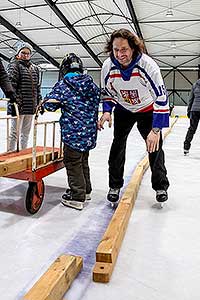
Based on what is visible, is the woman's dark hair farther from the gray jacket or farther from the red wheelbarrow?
the gray jacket

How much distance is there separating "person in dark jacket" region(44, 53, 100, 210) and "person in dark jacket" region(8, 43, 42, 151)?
1027 mm

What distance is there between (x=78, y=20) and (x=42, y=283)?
1409cm

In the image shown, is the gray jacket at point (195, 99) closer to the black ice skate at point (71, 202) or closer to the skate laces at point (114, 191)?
the skate laces at point (114, 191)

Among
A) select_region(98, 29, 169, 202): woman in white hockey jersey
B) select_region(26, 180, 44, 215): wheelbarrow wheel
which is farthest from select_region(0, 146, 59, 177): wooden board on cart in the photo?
select_region(98, 29, 169, 202): woman in white hockey jersey

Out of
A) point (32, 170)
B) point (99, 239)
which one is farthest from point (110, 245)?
point (32, 170)

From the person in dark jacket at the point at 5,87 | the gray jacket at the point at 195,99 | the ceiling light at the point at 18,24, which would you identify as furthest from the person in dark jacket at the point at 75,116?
the ceiling light at the point at 18,24

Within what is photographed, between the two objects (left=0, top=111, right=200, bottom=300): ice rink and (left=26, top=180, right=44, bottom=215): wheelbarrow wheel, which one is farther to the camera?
(left=26, top=180, right=44, bottom=215): wheelbarrow wheel

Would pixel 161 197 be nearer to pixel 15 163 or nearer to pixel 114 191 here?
pixel 114 191

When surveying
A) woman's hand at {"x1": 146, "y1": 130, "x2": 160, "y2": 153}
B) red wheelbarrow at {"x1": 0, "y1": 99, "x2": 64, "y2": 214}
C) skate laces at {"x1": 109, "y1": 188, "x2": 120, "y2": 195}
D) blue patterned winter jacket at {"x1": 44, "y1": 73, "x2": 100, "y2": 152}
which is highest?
blue patterned winter jacket at {"x1": 44, "y1": 73, "x2": 100, "y2": 152}

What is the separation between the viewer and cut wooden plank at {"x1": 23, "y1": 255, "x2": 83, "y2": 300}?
115 cm

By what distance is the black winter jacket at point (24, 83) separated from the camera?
10.6 ft

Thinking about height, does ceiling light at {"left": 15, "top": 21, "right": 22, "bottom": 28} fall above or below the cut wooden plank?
above

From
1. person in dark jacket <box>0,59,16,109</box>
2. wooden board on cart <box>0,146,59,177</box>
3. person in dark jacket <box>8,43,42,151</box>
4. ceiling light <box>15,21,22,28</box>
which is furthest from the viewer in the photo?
ceiling light <box>15,21,22,28</box>

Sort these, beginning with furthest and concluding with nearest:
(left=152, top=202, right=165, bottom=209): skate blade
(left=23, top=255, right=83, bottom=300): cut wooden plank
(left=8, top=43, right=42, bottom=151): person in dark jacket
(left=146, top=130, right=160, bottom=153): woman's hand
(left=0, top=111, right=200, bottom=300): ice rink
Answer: (left=8, top=43, right=42, bottom=151): person in dark jacket, (left=152, top=202, right=165, bottom=209): skate blade, (left=146, top=130, right=160, bottom=153): woman's hand, (left=0, top=111, right=200, bottom=300): ice rink, (left=23, top=255, right=83, bottom=300): cut wooden plank
